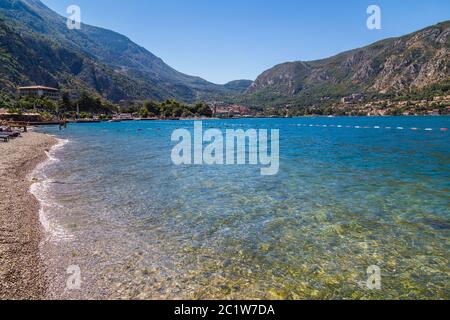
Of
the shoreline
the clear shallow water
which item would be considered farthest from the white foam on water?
the shoreline

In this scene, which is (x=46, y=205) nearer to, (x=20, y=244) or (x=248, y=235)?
(x=20, y=244)

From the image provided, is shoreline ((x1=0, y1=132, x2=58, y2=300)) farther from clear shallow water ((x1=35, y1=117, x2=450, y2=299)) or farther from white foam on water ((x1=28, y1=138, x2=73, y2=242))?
clear shallow water ((x1=35, y1=117, x2=450, y2=299))

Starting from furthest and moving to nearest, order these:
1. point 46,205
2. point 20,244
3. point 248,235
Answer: point 46,205 < point 248,235 < point 20,244

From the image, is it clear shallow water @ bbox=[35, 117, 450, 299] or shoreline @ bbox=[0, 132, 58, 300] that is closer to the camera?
shoreline @ bbox=[0, 132, 58, 300]

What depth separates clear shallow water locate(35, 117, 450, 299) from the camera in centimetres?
962

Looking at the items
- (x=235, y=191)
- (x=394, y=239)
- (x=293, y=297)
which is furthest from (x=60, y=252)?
(x=394, y=239)

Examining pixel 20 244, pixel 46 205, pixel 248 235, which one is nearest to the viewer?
pixel 20 244

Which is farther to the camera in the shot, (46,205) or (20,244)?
(46,205)

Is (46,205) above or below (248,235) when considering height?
above

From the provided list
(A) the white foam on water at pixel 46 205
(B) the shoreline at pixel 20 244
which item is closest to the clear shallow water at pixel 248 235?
(A) the white foam on water at pixel 46 205

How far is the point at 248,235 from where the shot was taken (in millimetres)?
13664

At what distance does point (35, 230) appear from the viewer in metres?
13.8

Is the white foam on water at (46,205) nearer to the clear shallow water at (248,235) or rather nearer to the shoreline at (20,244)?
the clear shallow water at (248,235)

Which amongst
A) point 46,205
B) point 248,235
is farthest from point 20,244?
point 248,235
